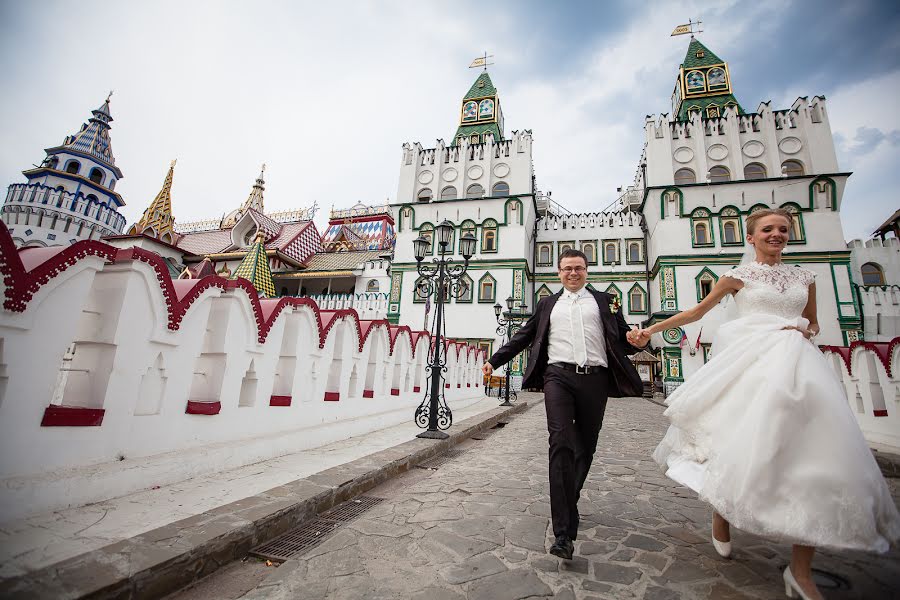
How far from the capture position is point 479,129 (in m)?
29.6

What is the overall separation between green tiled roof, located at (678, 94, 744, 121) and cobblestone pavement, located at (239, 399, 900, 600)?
95.5 feet

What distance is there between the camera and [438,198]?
26906 millimetres

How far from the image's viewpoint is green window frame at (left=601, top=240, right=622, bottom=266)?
25.9 m

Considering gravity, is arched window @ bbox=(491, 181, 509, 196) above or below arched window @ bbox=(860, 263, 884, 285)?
above

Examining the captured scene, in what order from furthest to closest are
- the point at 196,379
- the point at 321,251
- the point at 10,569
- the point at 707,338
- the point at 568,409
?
the point at 321,251 < the point at 707,338 < the point at 196,379 < the point at 568,409 < the point at 10,569

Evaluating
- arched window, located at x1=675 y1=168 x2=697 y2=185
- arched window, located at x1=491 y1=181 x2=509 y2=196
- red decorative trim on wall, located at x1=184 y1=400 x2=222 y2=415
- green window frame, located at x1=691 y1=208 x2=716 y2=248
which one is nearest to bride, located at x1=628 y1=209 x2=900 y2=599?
red decorative trim on wall, located at x1=184 y1=400 x2=222 y2=415

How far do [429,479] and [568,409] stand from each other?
200 cm

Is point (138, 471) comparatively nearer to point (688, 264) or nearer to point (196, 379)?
point (196, 379)

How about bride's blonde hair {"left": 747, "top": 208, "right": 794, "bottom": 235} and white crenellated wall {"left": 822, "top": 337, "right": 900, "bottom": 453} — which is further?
white crenellated wall {"left": 822, "top": 337, "right": 900, "bottom": 453}

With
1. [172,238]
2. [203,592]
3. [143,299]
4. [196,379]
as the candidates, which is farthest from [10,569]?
[172,238]

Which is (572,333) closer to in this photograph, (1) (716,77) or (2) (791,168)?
→ (2) (791,168)

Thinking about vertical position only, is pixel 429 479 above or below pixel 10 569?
below

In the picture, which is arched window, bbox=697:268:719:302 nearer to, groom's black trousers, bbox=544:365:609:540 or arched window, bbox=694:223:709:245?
arched window, bbox=694:223:709:245

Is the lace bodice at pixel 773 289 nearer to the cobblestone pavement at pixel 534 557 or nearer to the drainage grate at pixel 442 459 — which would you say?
the cobblestone pavement at pixel 534 557
